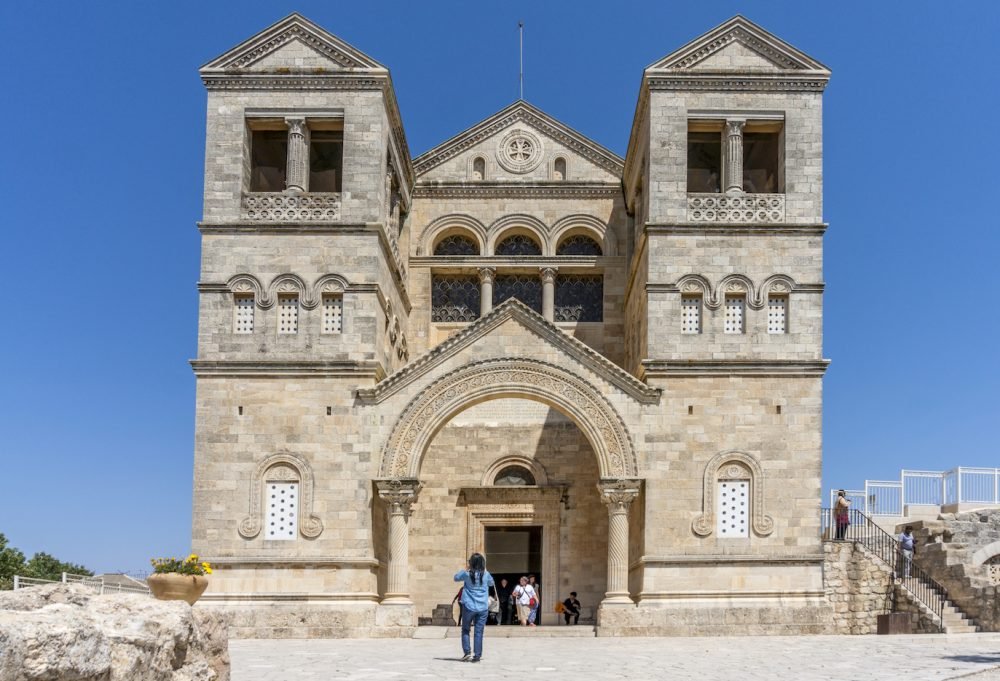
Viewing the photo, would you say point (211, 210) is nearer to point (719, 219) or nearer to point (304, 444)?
point (304, 444)

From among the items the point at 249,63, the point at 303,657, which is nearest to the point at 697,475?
the point at 303,657

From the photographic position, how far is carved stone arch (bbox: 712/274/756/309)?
2705 centimetres

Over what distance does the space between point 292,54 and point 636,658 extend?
55.4ft

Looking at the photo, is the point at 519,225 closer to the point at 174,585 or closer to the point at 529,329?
the point at 529,329

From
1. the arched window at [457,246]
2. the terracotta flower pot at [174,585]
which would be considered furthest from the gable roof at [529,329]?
the terracotta flower pot at [174,585]

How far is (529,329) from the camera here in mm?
26500

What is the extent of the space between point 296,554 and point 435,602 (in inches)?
211

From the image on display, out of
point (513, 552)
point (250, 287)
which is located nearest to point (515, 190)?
point (250, 287)

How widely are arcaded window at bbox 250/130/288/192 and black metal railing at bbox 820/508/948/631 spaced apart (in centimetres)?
1627

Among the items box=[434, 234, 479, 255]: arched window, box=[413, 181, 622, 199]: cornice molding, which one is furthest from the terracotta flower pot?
box=[413, 181, 622, 199]: cornice molding

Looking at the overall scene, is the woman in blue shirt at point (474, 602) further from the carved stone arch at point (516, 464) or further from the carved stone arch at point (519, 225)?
the carved stone arch at point (519, 225)

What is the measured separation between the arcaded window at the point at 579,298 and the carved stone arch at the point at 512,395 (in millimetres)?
6576

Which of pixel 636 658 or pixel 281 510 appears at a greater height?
pixel 281 510

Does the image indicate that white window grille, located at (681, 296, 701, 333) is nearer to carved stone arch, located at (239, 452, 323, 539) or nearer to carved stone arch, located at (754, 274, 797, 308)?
carved stone arch, located at (754, 274, 797, 308)
